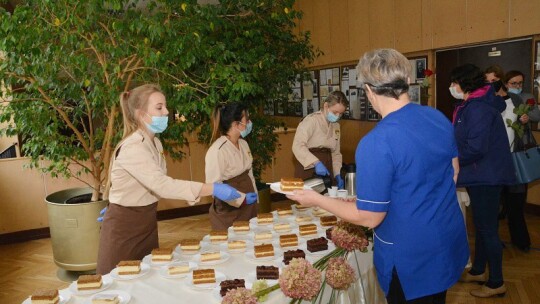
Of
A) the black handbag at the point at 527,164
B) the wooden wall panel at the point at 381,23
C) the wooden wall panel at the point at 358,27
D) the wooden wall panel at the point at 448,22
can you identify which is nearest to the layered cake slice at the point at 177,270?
the black handbag at the point at 527,164

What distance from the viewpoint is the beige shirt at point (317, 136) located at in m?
4.10

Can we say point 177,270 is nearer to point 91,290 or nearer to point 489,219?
point 91,290

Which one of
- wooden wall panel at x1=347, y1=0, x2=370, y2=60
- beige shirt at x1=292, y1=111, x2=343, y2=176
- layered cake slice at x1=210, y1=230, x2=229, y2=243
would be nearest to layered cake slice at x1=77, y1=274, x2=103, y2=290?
layered cake slice at x1=210, y1=230, x2=229, y2=243

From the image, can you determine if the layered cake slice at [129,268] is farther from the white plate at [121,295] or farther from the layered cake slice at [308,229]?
the layered cake slice at [308,229]

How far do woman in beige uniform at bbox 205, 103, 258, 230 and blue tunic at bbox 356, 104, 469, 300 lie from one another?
5.04 feet

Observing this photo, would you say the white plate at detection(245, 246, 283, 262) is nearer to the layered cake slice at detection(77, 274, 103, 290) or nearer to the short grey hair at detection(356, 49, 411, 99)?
the layered cake slice at detection(77, 274, 103, 290)

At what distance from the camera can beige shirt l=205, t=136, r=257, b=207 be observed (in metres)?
2.89

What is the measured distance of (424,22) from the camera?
232 inches

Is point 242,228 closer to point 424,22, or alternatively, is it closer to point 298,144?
point 298,144

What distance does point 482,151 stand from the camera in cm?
283

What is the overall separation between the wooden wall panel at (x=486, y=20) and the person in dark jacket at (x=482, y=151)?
245 cm

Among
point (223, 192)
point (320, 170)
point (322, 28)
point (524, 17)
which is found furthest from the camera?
point (322, 28)

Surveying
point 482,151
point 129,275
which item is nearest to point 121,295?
point 129,275

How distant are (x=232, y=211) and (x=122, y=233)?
0.89m
